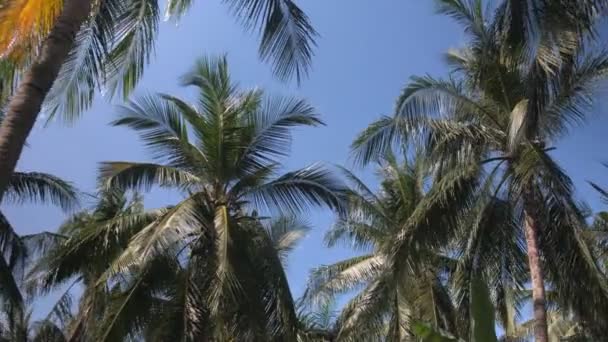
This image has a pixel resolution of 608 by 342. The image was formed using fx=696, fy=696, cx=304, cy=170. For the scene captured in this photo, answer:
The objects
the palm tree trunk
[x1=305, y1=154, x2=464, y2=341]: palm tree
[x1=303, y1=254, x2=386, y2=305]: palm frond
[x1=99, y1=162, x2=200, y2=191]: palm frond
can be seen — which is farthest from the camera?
[x1=303, y1=254, x2=386, y2=305]: palm frond

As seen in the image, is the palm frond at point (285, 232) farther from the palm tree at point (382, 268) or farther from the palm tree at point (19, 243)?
the palm tree at point (19, 243)

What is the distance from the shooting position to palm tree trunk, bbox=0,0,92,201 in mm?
5105

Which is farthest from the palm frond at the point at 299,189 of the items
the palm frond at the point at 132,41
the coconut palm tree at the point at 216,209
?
the palm frond at the point at 132,41

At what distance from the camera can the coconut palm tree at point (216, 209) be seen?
1156 centimetres

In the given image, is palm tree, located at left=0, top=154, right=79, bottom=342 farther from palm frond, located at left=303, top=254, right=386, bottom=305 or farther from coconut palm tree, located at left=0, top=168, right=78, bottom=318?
palm frond, located at left=303, top=254, right=386, bottom=305

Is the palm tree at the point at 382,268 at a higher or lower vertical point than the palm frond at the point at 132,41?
lower

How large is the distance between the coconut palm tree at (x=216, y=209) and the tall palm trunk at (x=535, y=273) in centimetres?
336

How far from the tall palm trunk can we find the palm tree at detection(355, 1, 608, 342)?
0.02 metres

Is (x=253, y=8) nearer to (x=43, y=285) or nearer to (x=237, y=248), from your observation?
(x=237, y=248)

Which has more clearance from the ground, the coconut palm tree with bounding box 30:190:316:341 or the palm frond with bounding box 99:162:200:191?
the palm frond with bounding box 99:162:200:191

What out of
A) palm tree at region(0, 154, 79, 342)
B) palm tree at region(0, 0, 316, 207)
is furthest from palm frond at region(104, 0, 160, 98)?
palm tree at region(0, 154, 79, 342)

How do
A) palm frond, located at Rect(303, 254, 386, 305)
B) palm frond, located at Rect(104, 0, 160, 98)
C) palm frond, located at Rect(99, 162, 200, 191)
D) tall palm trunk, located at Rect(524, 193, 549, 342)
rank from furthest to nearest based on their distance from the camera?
1. palm frond, located at Rect(303, 254, 386, 305)
2. palm frond, located at Rect(99, 162, 200, 191)
3. tall palm trunk, located at Rect(524, 193, 549, 342)
4. palm frond, located at Rect(104, 0, 160, 98)

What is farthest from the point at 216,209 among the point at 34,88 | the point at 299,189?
the point at 34,88

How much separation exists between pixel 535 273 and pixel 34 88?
350 inches
